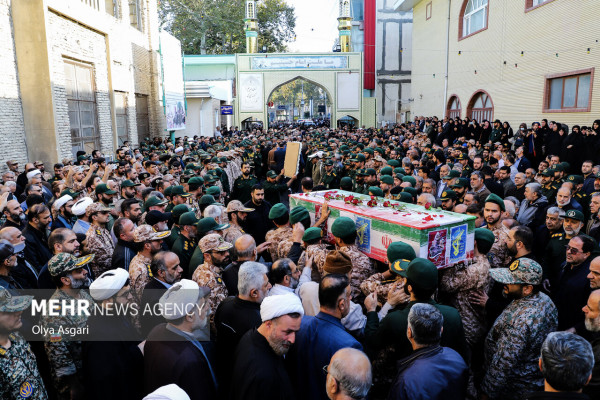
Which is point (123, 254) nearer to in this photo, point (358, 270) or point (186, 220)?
point (186, 220)

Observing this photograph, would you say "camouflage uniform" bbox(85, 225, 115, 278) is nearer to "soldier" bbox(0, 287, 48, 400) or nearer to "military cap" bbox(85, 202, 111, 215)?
"military cap" bbox(85, 202, 111, 215)

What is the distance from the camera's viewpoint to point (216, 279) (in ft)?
12.3

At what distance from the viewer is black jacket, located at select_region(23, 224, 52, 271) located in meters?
4.77

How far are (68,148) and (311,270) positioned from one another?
970 centimetres

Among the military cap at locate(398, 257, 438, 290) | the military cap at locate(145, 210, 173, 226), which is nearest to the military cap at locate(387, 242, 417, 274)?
the military cap at locate(398, 257, 438, 290)

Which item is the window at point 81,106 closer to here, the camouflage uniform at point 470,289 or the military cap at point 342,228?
the military cap at point 342,228

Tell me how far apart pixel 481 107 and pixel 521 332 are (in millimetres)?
17602

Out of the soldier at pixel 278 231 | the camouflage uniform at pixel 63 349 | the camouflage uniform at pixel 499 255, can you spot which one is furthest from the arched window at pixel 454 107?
the camouflage uniform at pixel 63 349

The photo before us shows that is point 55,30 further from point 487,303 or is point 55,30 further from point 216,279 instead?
point 487,303

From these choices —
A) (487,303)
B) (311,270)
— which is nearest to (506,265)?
(487,303)

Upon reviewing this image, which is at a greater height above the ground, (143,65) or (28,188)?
(143,65)

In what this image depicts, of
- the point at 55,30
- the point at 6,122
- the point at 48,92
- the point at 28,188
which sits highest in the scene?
the point at 55,30

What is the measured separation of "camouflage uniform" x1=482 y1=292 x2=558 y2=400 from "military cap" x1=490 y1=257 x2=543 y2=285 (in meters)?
0.17

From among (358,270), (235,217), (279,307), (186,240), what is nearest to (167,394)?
(279,307)
